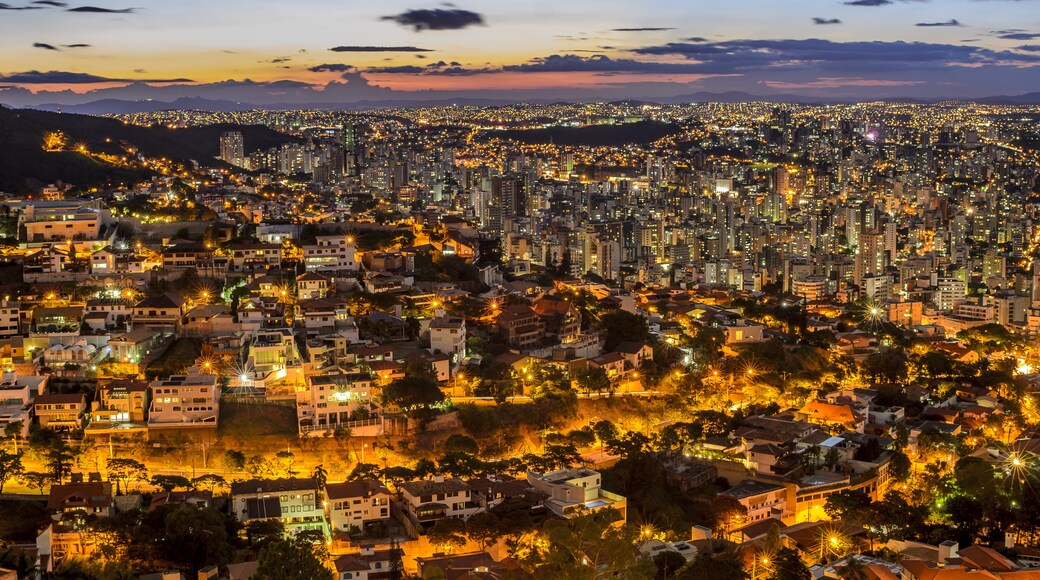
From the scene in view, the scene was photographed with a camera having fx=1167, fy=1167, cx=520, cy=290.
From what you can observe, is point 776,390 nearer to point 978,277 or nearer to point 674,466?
point 674,466

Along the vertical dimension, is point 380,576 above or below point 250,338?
below

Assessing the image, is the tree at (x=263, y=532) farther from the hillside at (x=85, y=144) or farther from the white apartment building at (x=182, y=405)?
the hillside at (x=85, y=144)

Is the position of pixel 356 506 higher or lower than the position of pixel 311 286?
lower

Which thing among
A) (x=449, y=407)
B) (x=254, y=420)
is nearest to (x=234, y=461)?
(x=254, y=420)

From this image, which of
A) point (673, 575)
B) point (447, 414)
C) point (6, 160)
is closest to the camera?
point (673, 575)

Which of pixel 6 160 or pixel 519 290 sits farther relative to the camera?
pixel 6 160

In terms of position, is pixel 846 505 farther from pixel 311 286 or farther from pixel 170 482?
pixel 311 286

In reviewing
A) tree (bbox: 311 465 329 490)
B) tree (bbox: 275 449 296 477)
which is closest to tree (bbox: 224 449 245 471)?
tree (bbox: 275 449 296 477)

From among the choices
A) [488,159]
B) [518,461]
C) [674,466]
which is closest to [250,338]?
[518,461]
